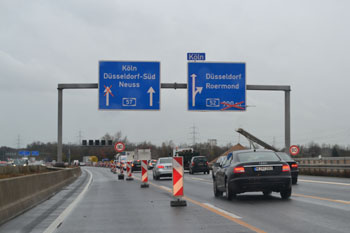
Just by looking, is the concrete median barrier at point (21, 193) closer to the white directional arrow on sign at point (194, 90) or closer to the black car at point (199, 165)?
the white directional arrow on sign at point (194, 90)

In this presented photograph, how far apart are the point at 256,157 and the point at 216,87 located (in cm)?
1437

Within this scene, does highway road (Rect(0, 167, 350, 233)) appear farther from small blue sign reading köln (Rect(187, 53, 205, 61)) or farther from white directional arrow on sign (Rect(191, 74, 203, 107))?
small blue sign reading köln (Rect(187, 53, 205, 61))

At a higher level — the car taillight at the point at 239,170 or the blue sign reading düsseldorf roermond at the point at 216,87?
the blue sign reading düsseldorf roermond at the point at 216,87

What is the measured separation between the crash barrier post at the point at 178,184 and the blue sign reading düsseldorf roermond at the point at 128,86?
15.0m

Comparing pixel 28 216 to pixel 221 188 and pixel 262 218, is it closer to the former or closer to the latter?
pixel 262 218

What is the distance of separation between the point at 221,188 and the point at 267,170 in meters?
2.07

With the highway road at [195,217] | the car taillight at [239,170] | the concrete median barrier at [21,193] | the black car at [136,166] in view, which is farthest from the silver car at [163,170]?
the black car at [136,166]

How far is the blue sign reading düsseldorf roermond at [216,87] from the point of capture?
1120 inches

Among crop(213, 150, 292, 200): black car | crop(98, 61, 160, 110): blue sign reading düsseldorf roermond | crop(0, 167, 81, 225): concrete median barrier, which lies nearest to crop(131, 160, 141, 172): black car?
crop(98, 61, 160, 110): blue sign reading düsseldorf roermond

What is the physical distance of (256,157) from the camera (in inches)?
Answer: 569

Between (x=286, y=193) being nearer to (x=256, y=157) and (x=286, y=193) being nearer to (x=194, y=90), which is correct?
(x=256, y=157)

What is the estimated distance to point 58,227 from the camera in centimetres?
958

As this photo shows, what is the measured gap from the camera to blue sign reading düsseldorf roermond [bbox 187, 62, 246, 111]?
2845 centimetres

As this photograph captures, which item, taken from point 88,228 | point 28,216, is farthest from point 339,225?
point 28,216
